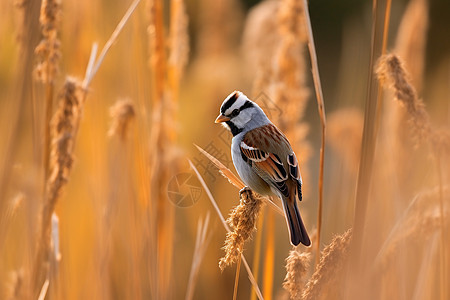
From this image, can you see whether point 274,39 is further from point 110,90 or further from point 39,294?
point 39,294

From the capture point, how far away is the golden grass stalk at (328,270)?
1.26 metres

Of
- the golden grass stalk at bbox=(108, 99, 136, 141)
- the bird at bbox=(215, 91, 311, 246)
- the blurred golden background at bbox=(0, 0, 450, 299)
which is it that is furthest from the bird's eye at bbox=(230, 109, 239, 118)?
the golden grass stalk at bbox=(108, 99, 136, 141)

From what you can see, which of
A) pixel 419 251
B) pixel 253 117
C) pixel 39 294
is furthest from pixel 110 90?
pixel 419 251

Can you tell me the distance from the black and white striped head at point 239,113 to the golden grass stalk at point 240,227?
1.90 ft

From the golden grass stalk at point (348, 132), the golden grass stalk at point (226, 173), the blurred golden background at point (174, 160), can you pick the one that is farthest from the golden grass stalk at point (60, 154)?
the golden grass stalk at point (348, 132)

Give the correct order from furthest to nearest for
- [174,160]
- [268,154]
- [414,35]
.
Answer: [414,35], [174,160], [268,154]

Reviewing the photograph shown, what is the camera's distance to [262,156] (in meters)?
1.85

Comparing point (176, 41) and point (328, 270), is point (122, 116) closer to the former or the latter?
point (176, 41)

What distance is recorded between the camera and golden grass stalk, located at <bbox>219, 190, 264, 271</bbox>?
4.06 feet

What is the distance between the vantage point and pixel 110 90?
2.78 m

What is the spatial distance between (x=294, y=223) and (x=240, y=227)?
30 centimetres

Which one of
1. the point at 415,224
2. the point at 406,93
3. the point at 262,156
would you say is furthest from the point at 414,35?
the point at 406,93

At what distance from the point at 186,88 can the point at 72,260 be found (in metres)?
1.58

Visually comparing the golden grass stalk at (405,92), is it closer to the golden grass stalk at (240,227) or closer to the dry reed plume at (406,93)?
the dry reed plume at (406,93)
